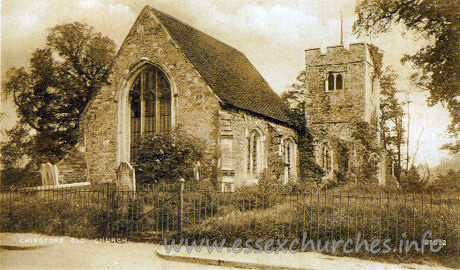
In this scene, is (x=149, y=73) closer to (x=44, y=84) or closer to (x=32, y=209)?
(x=44, y=84)

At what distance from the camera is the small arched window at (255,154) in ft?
55.2

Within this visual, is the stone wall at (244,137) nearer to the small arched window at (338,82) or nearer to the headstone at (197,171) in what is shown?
the headstone at (197,171)

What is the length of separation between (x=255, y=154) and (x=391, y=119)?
13919 millimetres

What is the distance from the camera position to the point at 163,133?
14891mm

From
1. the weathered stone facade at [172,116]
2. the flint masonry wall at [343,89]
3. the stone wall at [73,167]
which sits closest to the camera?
the weathered stone facade at [172,116]

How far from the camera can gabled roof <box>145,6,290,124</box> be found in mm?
15562

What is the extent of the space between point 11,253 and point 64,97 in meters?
9.28

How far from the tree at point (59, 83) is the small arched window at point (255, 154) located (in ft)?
23.7

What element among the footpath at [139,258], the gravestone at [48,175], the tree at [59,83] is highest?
the tree at [59,83]

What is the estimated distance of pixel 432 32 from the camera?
11.4m

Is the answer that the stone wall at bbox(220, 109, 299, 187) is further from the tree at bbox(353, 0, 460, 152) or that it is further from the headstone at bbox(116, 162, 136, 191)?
the tree at bbox(353, 0, 460, 152)

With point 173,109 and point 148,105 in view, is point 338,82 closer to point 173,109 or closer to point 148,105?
point 173,109

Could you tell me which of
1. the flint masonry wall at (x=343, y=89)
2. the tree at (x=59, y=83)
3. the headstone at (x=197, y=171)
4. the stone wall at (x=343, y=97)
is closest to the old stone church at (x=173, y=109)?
the headstone at (x=197, y=171)

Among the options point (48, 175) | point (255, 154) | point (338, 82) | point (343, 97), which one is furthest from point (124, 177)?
point (338, 82)
